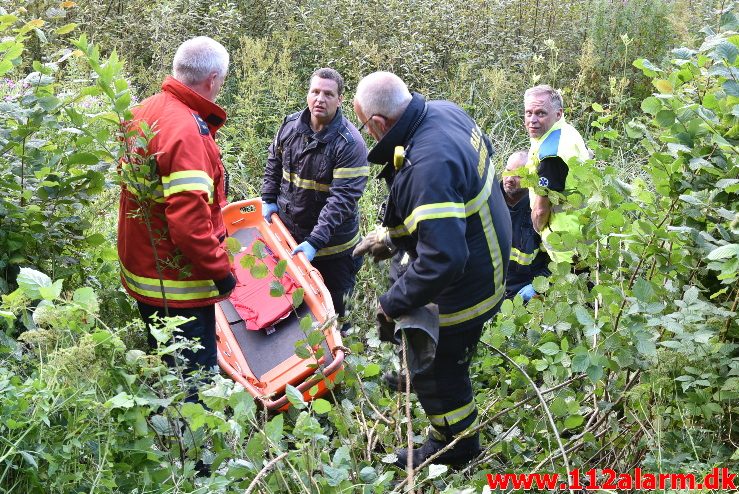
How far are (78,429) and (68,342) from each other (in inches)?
13.7

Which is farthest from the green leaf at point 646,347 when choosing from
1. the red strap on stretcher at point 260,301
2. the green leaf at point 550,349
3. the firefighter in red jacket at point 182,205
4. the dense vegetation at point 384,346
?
the red strap on stretcher at point 260,301

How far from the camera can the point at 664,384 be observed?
2926mm

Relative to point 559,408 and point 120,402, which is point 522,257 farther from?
point 120,402

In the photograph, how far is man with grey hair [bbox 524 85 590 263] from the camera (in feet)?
16.8

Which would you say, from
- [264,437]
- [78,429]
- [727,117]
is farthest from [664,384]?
[78,429]

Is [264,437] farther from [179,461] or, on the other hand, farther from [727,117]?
[727,117]

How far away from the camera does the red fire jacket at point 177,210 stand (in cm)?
359

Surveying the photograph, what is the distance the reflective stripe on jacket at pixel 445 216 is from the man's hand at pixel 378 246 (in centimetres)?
14

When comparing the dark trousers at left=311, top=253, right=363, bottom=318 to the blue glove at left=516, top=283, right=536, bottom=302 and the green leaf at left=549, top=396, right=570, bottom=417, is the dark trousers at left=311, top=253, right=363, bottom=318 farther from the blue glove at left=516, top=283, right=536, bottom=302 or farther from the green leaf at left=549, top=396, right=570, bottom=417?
the green leaf at left=549, top=396, right=570, bottom=417

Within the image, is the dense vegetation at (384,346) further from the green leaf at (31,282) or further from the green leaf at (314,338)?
the green leaf at (314,338)

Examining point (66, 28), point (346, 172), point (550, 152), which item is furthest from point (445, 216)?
point (550, 152)

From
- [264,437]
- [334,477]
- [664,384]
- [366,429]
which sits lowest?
[366,429]

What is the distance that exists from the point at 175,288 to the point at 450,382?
1423 mm

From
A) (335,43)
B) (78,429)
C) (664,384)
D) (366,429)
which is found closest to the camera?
(78,429)
